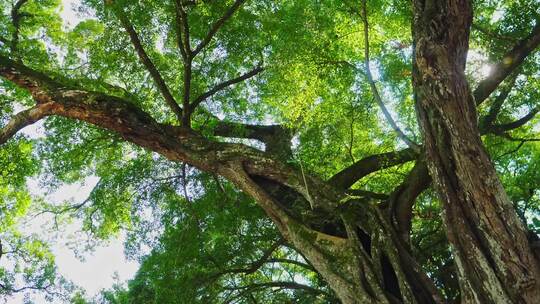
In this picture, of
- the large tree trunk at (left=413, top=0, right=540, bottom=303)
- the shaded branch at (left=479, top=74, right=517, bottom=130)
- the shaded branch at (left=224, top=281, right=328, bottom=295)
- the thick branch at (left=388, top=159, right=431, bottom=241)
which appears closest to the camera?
the large tree trunk at (left=413, top=0, right=540, bottom=303)

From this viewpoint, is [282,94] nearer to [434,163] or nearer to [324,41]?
[324,41]

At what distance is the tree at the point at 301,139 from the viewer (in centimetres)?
344

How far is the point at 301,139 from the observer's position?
7.24 m

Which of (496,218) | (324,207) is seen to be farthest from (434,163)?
(324,207)

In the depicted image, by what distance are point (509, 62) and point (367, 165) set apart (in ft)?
6.70

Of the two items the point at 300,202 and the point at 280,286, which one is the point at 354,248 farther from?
the point at 280,286

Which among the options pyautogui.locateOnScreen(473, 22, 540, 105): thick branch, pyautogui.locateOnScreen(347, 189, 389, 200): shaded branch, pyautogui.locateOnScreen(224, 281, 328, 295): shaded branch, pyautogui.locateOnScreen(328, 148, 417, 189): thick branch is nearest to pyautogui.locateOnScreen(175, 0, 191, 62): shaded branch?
pyautogui.locateOnScreen(328, 148, 417, 189): thick branch

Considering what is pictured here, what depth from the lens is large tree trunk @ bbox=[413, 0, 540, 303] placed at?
301 centimetres

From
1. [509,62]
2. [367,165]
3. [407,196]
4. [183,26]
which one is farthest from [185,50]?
[509,62]

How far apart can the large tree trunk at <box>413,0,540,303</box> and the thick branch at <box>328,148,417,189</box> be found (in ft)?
6.98

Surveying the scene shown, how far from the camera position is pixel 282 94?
22.6 ft

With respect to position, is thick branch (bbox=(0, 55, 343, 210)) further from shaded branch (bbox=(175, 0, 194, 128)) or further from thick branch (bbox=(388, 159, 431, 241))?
thick branch (bbox=(388, 159, 431, 241))

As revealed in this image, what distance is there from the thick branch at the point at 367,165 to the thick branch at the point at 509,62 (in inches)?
55.9

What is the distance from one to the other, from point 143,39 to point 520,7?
4.70m
